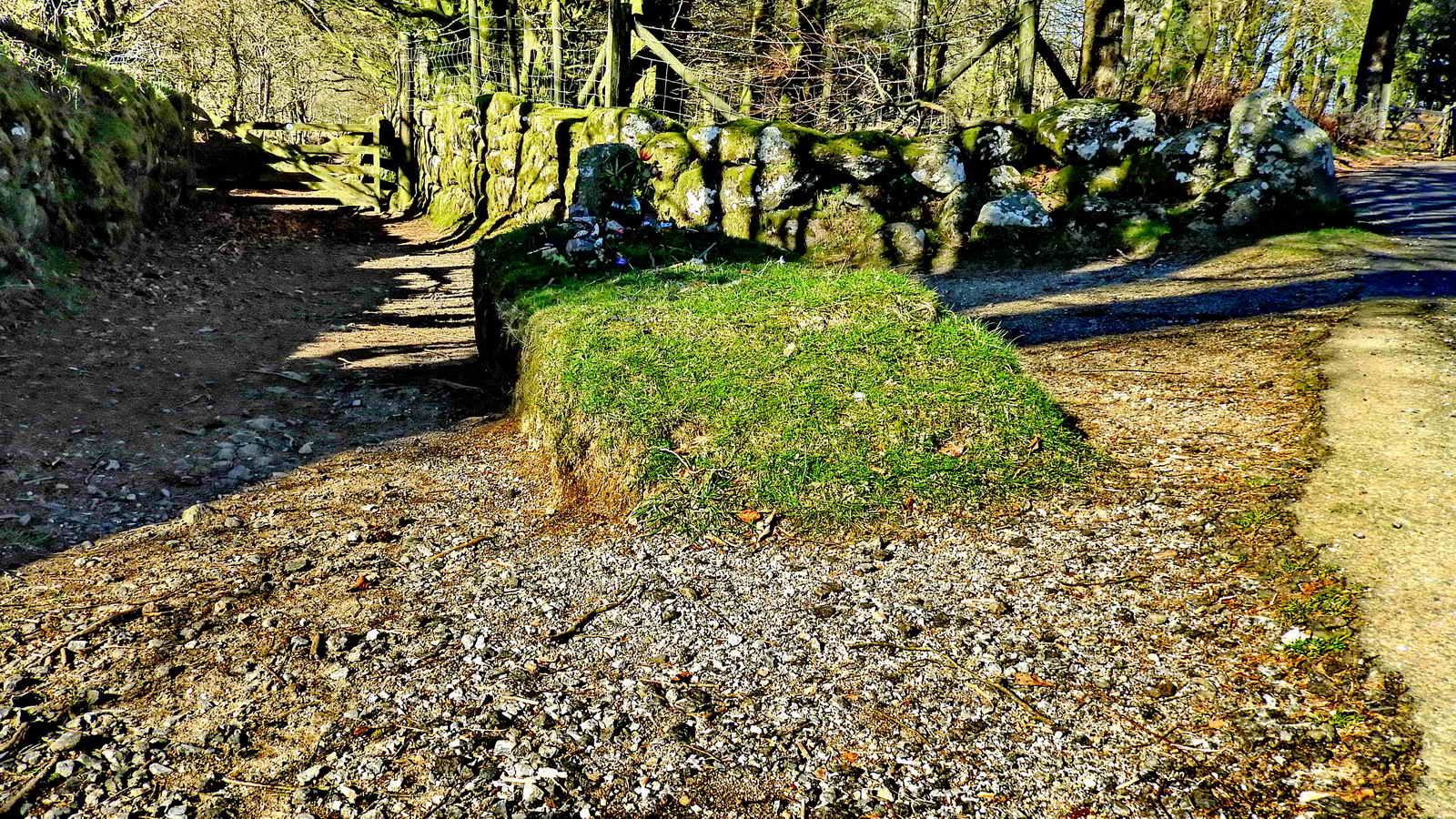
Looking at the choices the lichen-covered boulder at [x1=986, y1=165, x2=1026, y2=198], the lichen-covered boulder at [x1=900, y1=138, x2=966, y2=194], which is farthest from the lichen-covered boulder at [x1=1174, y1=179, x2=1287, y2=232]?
Answer: the lichen-covered boulder at [x1=900, y1=138, x2=966, y2=194]

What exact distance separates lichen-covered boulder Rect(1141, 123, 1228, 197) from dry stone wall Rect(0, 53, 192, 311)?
1000cm

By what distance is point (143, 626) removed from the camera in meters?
2.83

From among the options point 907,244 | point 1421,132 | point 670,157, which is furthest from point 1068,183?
point 1421,132

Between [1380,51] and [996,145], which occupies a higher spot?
[1380,51]

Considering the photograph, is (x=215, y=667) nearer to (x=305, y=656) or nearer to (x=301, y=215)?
(x=305, y=656)

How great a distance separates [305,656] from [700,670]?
49.7 inches

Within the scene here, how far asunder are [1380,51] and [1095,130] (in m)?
13.9

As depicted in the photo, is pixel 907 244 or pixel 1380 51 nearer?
pixel 907 244

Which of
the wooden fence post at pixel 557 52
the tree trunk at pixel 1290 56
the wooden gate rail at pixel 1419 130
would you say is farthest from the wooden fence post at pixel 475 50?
the tree trunk at pixel 1290 56

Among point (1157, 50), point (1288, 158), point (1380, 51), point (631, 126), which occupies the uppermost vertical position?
point (1380, 51)

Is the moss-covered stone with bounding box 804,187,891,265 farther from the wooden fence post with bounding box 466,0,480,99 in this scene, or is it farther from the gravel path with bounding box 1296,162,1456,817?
the wooden fence post with bounding box 466,0,480,99

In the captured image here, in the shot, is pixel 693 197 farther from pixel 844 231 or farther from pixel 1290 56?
pixel 1290 56

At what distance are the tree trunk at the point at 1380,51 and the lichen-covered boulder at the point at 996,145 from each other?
45.7ft

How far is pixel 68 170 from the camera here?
7.50 metres
